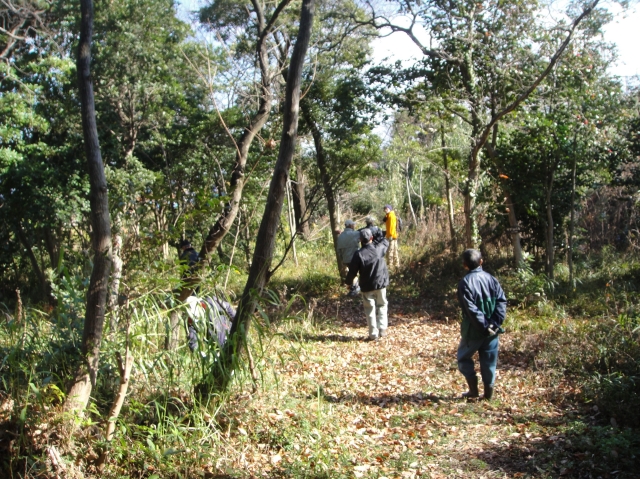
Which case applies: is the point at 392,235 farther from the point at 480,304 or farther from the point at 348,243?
the point at 480,304

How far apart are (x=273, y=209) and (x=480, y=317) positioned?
2.40 meters

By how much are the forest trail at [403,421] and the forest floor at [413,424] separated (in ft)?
0.04

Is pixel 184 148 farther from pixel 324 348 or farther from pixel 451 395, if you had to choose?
pixel 451 395

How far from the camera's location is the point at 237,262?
52.2ft

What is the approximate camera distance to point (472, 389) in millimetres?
6125

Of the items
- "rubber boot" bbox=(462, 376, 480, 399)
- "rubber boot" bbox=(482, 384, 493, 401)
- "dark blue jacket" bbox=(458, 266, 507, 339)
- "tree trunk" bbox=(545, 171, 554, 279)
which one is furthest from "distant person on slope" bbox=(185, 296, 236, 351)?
"tree trunk" bbox=(545, 171, 554, 279)

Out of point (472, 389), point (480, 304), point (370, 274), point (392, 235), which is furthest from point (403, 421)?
point (392, 235)

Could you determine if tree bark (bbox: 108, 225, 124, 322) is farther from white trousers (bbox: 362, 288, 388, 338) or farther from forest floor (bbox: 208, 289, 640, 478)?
white trousers (bbox: 362, 288, 388, 338)

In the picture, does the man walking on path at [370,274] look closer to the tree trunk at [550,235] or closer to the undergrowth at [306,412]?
the undergrowth at [306,412]

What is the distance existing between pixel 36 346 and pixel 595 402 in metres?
5.38

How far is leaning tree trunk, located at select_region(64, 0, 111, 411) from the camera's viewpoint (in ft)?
14.7

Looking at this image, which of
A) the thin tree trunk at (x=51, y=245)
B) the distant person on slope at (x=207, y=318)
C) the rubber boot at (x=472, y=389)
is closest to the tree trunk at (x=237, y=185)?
the distant person on slope at (x=207, y=318)

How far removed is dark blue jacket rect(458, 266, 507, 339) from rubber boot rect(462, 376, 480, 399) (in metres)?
0.51

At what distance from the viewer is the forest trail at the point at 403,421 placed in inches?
179
